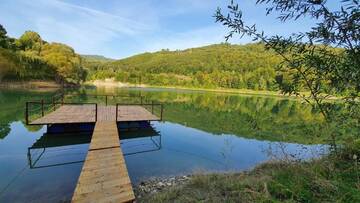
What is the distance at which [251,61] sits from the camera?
102312mm

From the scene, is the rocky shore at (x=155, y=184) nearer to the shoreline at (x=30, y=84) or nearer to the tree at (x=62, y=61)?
the shoreline at (x=30, y=84)

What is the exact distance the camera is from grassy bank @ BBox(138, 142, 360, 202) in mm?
2975

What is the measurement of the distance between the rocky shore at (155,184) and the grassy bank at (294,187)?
415 millimetres

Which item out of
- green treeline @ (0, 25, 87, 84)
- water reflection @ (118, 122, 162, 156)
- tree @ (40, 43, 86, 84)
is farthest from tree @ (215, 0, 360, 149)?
tree @ (40, 43, 86, 84)

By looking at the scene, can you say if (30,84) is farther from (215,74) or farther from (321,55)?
(215,74)

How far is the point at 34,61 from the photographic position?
1619 inches

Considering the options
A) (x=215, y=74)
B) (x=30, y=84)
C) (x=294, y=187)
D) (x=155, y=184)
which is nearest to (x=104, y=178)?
(x=155, y=184)

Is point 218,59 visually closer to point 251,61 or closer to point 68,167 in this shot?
point 251,61

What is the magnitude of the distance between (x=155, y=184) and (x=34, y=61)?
44816 mm

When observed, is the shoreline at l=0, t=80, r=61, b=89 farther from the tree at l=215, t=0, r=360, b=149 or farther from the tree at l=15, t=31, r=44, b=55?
the tree at l=215, t=0, r=360, b=149

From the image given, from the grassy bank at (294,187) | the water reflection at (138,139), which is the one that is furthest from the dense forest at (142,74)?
the water reflection at (138,139)

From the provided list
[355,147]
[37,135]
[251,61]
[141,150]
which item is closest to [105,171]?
[141,150]

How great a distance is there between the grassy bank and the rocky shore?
41 cm

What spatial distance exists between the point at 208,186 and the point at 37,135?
934 cm
